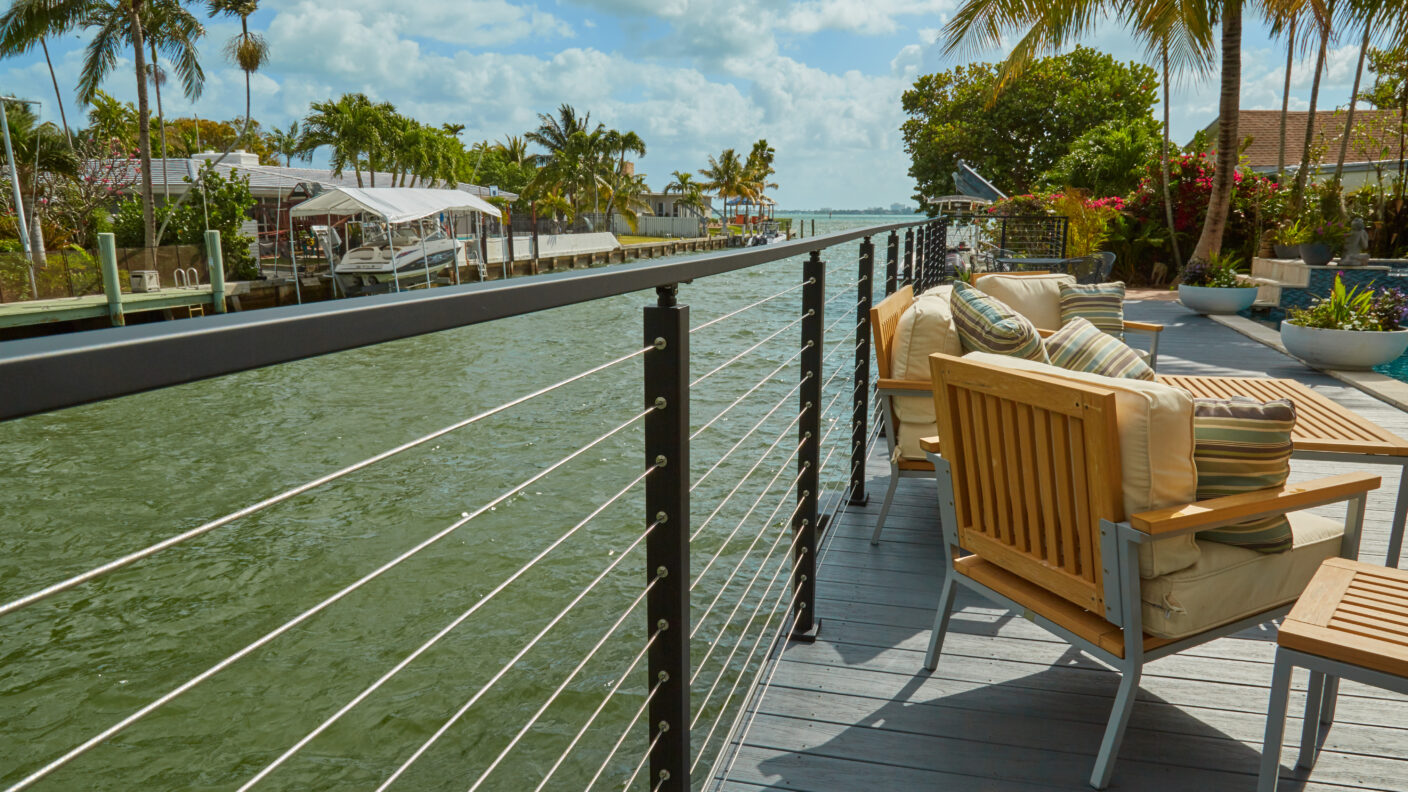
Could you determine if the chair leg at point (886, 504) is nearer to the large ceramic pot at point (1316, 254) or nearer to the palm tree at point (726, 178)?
the large ceramic pot at point (1316, 254)

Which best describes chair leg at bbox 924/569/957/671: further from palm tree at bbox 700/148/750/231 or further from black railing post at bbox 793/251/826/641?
palm tree at bbox 700/148/750/231

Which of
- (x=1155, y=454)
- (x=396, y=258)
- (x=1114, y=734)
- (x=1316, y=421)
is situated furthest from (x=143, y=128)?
(x=1114, y=734)

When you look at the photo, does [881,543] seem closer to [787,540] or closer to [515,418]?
[787,540]

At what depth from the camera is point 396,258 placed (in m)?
24.0

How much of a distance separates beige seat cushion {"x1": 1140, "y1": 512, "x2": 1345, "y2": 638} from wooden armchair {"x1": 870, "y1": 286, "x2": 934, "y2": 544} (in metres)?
1.27

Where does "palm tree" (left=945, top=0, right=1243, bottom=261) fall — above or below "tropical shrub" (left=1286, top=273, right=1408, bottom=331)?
above

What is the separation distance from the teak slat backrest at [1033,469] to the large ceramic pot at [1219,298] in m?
9.32

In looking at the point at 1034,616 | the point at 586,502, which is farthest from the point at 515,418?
the point at 1034,616

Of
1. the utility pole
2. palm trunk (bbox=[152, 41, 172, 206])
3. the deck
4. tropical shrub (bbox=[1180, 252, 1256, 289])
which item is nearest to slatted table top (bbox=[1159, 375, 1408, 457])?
tropical shrub (bbox=[1180, 252, 1256, 289])

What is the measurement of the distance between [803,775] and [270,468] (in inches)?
372

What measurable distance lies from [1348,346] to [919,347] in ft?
16.1

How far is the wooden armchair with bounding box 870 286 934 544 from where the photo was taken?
3338 millimetres

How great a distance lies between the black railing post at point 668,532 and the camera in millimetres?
1365

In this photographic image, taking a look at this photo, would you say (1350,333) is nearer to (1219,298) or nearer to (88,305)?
(1219,298)
